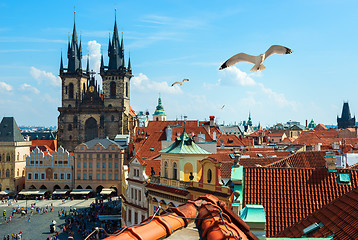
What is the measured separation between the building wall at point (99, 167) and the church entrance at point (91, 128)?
31.0 m

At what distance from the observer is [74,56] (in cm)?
11225

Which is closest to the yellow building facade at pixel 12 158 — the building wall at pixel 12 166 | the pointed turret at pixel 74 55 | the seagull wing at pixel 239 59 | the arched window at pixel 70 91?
the building wall at pixel 12 166

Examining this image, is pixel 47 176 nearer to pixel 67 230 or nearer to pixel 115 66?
pixel 67 230

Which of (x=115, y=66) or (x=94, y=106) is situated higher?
(x=115, y=66)

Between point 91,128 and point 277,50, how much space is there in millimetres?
97035

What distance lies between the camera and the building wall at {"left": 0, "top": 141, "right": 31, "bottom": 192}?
77.0 metres

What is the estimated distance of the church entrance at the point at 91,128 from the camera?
106 meters

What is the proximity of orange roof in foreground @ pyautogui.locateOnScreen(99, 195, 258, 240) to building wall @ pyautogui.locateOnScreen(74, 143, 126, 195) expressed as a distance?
6787 cm

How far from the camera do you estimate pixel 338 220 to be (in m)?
10.1

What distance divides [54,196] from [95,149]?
416 inches

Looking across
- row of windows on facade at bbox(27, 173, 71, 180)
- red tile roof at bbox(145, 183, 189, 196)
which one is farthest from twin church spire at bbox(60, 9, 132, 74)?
red tile roof at bbox(145, 183, 189, 196)

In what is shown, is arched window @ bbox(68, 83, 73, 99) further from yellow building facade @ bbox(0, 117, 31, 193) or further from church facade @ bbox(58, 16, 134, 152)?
yellow building facade @ bbox(0, 117, 31, 193)

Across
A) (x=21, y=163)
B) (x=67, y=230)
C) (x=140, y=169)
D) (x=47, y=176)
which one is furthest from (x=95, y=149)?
(x=140, y=169)

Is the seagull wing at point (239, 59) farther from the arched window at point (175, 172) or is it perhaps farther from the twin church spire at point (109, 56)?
Answer: the twin church spire at point (109, 56)
